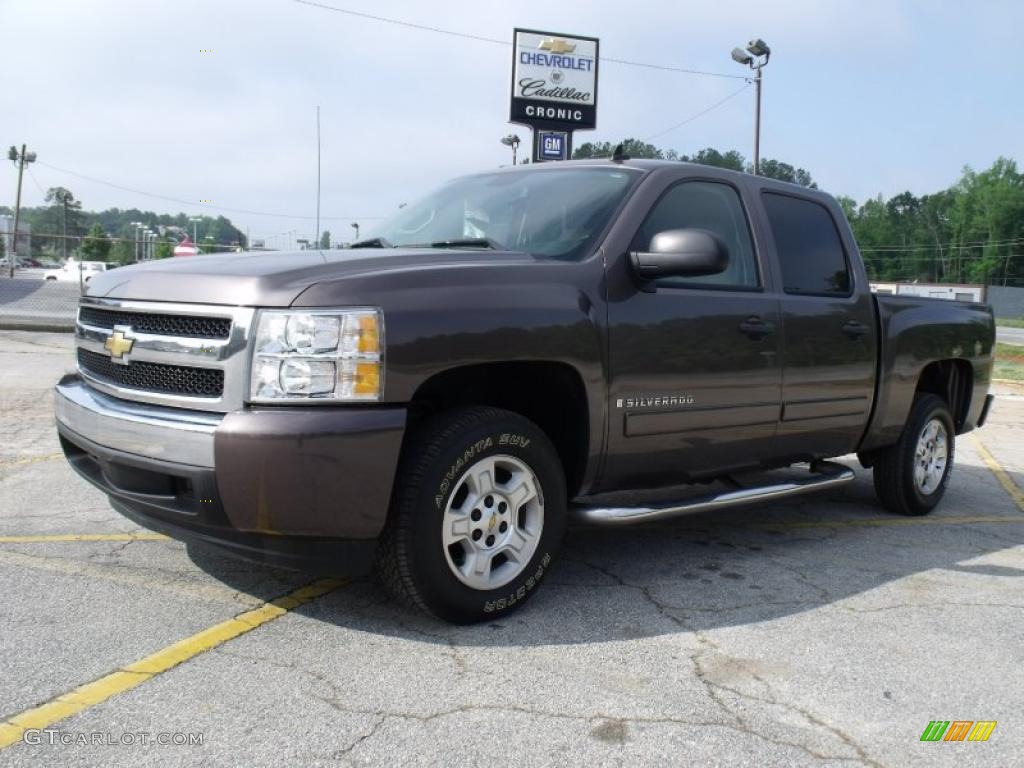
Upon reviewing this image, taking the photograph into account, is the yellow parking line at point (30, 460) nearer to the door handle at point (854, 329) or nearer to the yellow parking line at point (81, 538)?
the yellow parking line at point (81, 538)

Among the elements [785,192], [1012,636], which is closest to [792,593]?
[1012,636]

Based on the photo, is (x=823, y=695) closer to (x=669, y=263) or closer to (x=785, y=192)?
(x=669, y=263)

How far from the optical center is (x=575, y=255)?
403cm

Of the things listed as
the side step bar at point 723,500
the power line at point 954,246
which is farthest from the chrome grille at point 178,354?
the power line at point 954,246

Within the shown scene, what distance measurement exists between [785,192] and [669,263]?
169 centimetres

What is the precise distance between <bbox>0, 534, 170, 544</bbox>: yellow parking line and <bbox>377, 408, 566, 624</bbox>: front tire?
A: 1.66 m

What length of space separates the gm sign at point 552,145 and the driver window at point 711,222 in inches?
675

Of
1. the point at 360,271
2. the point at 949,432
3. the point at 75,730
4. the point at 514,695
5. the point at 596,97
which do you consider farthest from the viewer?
the point at 596,97

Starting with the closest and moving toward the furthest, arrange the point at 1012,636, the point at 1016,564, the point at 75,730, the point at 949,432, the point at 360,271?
the point at 75,730 → the point at 360,271 → the point at 1012,636 → the point at 1016,564 → the point at 949,432

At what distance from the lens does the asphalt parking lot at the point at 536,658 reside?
2.72 metres

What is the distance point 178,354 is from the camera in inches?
134

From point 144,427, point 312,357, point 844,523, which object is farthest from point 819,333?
point 144,427

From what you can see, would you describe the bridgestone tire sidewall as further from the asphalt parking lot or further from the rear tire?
the rear tire

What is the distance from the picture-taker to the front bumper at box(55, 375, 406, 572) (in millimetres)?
3129
